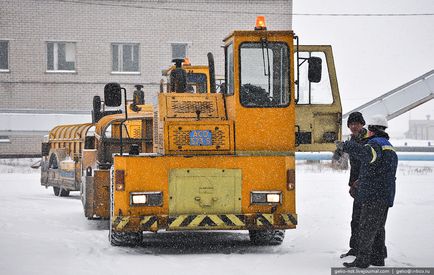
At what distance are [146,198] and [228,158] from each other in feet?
3.73

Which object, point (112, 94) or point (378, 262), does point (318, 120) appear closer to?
point (112, 94)

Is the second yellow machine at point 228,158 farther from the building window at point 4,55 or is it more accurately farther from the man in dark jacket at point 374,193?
the building window at point 4,55

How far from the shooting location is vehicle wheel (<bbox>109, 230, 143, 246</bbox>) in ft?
39.7

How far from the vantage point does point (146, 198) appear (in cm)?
1153

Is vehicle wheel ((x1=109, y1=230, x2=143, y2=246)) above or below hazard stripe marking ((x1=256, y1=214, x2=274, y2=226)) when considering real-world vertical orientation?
below

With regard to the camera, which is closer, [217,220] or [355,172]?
[355,172]

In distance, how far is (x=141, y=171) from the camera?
11555mm

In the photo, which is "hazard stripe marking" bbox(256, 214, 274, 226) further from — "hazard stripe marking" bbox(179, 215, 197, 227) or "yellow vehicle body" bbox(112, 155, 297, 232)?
"hazard stripe marking" bbox(179, 215, 197, 227)

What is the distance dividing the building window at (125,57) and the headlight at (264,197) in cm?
2656

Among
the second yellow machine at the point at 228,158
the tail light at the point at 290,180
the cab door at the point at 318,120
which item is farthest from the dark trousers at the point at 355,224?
the cab door at the point at 318,120

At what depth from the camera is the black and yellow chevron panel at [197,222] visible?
11461 mm

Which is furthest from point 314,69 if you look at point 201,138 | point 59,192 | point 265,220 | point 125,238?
point 59,192

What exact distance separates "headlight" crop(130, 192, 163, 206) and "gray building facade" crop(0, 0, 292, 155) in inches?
990

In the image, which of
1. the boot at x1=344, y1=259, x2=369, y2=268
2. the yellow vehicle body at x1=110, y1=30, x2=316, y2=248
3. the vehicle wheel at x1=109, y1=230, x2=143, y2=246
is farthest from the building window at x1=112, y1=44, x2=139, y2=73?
the boot at x1=344, y1=259, x2=369, y2=268
